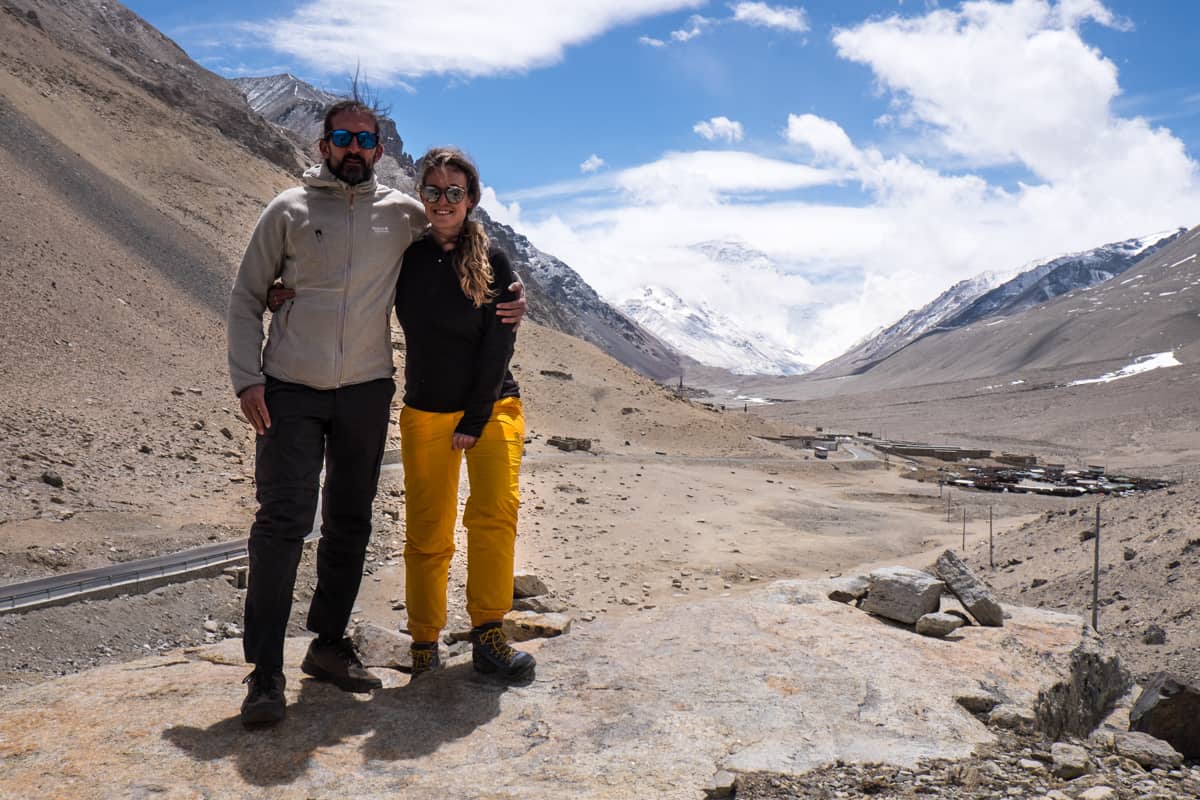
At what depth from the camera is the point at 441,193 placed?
4977mm

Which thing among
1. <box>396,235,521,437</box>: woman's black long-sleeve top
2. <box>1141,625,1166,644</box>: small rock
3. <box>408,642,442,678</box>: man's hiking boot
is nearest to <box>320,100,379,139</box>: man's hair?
<box>396,235,521,437</box>: woman's black long-sleeve top

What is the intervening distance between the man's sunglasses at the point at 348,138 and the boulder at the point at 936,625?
15.1ft

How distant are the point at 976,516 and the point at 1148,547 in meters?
20.6

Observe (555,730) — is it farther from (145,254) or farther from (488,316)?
(145,254)

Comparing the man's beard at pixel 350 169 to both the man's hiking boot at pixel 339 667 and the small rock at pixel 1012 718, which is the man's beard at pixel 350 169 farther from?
the small rock at pixel 1012 718

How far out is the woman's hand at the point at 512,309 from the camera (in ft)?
16.8

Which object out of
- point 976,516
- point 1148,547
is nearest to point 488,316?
point 1148,547

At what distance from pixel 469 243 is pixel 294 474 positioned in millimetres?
1448

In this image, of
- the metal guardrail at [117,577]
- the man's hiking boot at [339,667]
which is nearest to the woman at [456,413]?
the man's hiking boot at [339,667]

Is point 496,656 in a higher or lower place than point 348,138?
lower

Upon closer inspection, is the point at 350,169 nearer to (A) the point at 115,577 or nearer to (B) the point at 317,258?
(B) the point at 317,258

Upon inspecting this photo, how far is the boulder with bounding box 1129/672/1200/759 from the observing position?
6.43 m

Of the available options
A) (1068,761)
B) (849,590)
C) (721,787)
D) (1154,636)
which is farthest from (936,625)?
(1154,636)

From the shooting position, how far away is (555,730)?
457 centimetres
